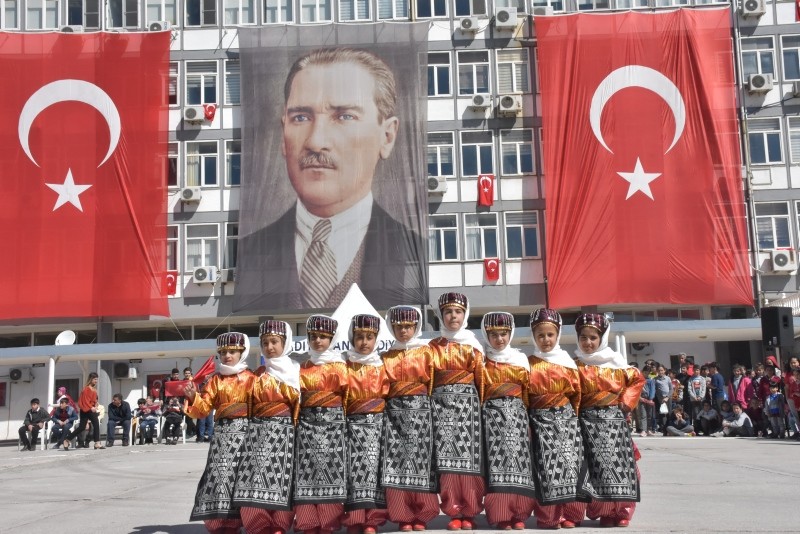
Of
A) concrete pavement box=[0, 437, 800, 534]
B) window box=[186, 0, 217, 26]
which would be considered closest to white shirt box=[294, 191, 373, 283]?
window box=[186, 0, 217, 26]

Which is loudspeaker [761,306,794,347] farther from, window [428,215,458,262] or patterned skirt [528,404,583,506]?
window [428,215,458,262]

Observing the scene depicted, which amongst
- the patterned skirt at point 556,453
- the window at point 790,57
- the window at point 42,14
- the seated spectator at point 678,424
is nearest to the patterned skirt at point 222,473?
the patterned skirt at point 556,453

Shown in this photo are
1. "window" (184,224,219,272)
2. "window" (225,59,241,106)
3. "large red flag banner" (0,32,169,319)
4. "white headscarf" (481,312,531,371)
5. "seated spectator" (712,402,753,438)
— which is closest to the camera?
"white headscarf" (481,312,531,371)

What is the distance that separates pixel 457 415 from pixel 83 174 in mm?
23746

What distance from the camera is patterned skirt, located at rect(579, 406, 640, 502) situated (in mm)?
6785

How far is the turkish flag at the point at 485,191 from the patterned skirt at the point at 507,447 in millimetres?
22058

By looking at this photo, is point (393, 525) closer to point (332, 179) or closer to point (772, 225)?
point (332, 179)

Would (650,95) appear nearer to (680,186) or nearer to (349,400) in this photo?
(680,186)

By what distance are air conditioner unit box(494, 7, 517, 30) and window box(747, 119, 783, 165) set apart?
775cm

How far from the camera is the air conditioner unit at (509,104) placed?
28719 millimetres

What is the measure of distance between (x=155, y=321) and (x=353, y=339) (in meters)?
24.1

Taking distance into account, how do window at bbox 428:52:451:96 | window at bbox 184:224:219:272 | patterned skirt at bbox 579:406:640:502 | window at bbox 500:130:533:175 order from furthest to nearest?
window at bbox 428:52:451:96, window at bbox 184:224:219:272, window at bbox 500:130:533:175, patterned skirt at bbox 579:406:640:502

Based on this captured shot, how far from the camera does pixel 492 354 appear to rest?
22.9ft

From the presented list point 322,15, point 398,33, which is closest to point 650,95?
point 398,33
